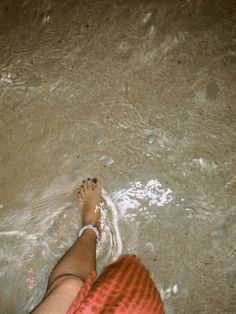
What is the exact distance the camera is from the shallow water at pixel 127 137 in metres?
1.67

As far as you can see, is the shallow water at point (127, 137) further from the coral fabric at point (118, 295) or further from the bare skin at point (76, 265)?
the coral fabric at point (118, 295)

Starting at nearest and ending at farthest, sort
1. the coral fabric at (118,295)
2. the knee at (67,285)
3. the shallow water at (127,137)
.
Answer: the coral fabric at (118,295)
the knee at (67,285)
the shallow water at (127,137)

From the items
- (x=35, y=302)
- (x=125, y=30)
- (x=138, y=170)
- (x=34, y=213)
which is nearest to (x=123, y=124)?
(x=138, y=170)

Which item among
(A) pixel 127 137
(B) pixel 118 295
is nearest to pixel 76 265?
(B) pixel 118 295

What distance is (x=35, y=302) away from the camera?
5.49 feet

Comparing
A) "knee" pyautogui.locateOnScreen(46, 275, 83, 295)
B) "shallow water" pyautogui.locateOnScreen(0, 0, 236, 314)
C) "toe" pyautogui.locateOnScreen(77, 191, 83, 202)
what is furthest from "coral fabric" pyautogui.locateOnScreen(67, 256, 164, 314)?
A: "toe" pyautogui.locateOnScreen(77, 191, 83, 202)

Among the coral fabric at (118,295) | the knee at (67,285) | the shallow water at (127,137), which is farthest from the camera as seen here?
the shallow water at (127,137)

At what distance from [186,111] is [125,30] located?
1.96 feet

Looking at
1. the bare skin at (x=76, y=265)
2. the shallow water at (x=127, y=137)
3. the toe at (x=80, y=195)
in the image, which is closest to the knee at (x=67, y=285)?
the bare skin at (x=76, y=265)

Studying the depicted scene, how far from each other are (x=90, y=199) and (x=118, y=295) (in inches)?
22.8

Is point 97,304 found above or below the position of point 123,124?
below

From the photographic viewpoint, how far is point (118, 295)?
4.21ft

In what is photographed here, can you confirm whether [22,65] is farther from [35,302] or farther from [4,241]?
[35,302]

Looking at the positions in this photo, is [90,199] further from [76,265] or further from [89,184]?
[76,265]
